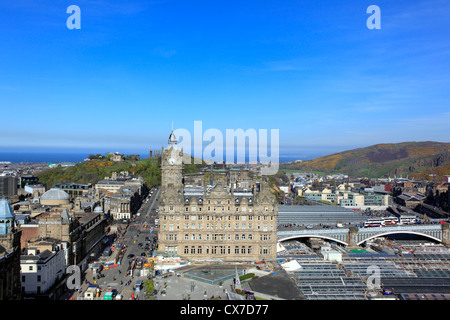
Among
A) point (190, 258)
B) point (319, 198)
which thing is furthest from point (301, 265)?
point (319, 198)

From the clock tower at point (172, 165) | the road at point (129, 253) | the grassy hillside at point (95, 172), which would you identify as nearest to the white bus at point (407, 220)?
the clock tower at point (172, 165)

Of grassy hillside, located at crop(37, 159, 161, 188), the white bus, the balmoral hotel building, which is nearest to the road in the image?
the balmoral hotel building

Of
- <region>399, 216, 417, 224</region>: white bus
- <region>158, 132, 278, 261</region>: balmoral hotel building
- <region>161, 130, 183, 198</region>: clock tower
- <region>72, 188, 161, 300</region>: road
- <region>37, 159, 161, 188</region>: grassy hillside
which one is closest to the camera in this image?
<region>72, 188, 161, 300</region>: road

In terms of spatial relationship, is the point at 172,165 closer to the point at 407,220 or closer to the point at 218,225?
the point at 218,225

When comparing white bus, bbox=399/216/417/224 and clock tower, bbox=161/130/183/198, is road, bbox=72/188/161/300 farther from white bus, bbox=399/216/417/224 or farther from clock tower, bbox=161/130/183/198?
white bus, bbox=399/216/417/224
